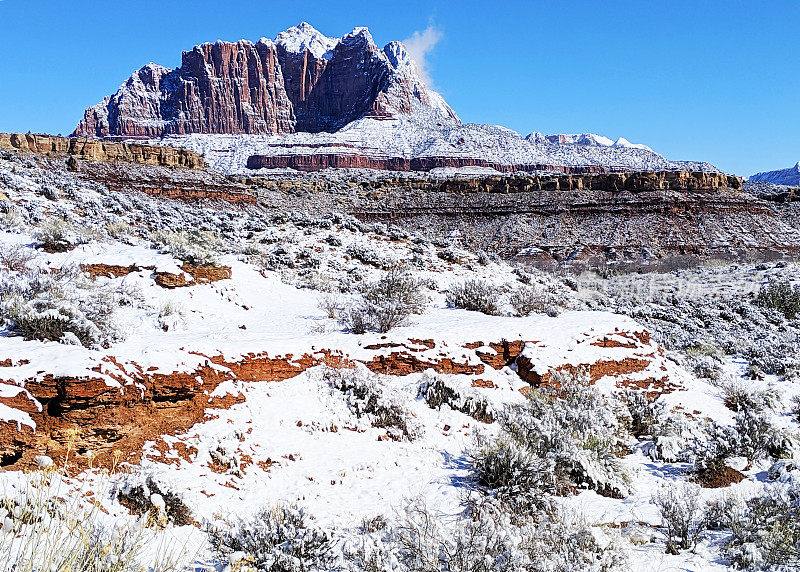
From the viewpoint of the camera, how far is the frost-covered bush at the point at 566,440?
18.1ft

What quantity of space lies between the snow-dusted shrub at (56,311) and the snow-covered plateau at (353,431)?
0.11ft

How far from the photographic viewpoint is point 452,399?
24.3ft

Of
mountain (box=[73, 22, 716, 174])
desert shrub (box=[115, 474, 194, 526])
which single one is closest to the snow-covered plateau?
desert shrub (box=[115, 474, 194, 526])

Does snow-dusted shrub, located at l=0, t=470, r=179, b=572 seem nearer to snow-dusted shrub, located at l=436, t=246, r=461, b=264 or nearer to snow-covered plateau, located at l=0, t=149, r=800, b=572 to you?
snow-covered plateau, located at l=0, t=149, r=800, b=572

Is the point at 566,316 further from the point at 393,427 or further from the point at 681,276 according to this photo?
the point at 681,276

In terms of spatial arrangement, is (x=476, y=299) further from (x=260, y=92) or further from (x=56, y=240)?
(x=260, y=92)

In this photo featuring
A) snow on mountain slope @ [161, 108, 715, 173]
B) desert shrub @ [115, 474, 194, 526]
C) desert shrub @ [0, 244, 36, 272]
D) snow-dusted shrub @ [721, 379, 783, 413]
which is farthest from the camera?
snow on mountain slope @ [161, 108, 715, 173]

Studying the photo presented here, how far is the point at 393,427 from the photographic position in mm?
6629

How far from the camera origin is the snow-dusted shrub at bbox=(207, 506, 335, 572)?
12.6 feet

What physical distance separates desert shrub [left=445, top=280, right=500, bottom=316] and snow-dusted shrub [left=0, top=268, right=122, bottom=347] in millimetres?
6824

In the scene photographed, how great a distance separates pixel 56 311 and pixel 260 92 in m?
161

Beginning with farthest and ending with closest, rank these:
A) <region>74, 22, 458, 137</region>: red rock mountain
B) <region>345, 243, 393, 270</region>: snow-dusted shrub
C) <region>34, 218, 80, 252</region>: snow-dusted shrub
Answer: <region>74, 22, 458, 137</region>: red rock mountain
<region>345, 243, 393, 270</region>: snow-dusted shrub
<region>34, 218, 80, 252</region>: snow-dusted shrub

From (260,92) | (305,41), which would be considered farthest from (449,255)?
(305,41)

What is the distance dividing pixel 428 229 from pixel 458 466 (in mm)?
39802
